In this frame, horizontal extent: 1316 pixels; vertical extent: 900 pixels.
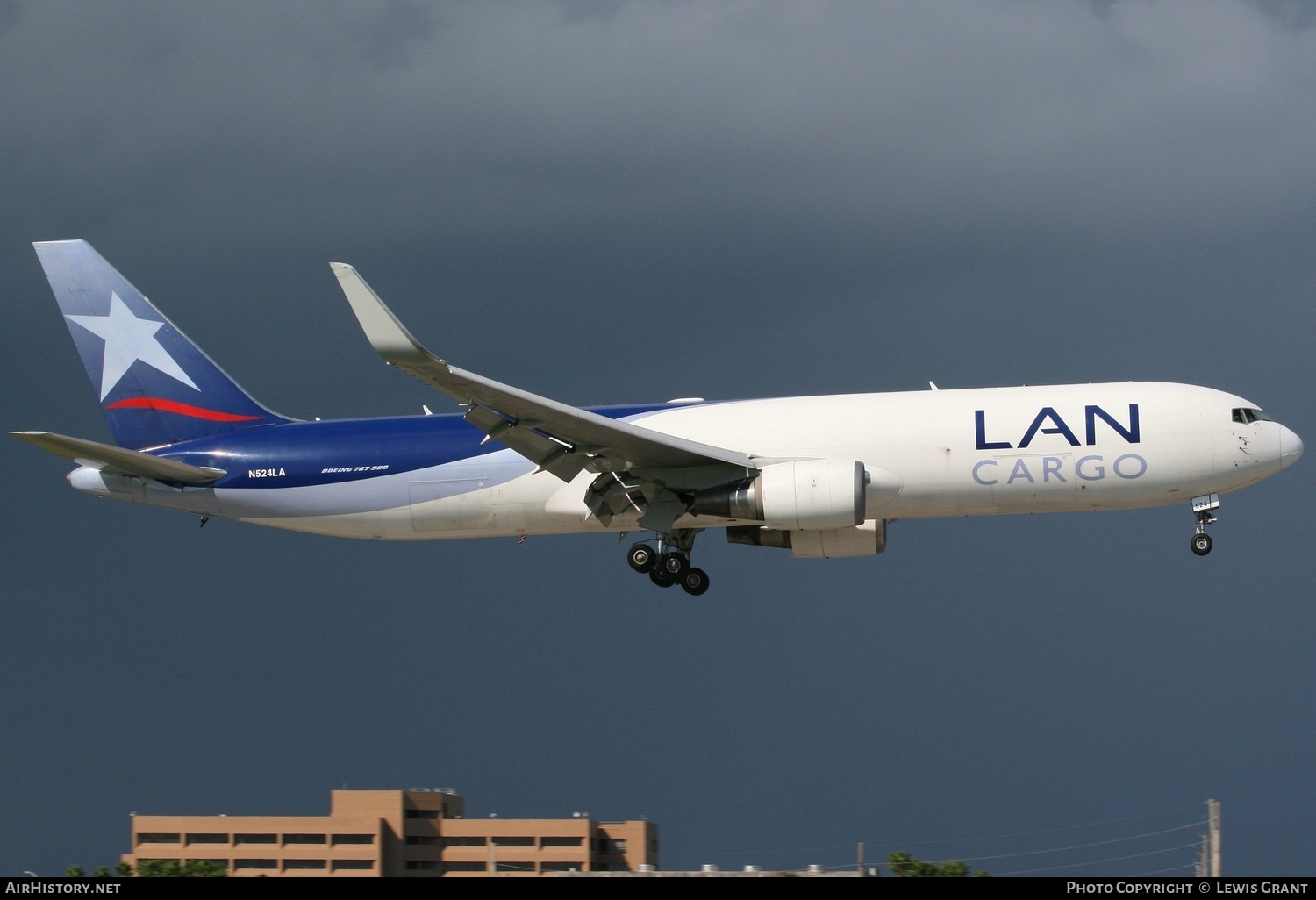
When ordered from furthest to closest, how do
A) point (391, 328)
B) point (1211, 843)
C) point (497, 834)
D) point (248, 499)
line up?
point (497, 834) < point (248, 499) < point (1211, 843) < point (391, 328)

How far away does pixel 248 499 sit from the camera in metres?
37.4

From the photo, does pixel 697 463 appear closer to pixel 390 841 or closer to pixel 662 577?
pixel 662 577

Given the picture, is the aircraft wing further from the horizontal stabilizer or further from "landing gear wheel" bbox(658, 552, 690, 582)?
the horizontal stabilizer

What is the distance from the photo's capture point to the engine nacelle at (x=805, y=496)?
3300cm

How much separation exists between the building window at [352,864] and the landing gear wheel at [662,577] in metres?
45.4

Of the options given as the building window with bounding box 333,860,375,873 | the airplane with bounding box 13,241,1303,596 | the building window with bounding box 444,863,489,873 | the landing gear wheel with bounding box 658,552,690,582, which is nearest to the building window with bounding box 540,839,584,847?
the building window with bounding box 444,863,489,873

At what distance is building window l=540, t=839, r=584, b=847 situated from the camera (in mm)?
76000

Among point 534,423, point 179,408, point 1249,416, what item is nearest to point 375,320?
point 534,423

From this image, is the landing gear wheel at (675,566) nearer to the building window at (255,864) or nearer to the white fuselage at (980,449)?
the white fuselage at (980,449)
